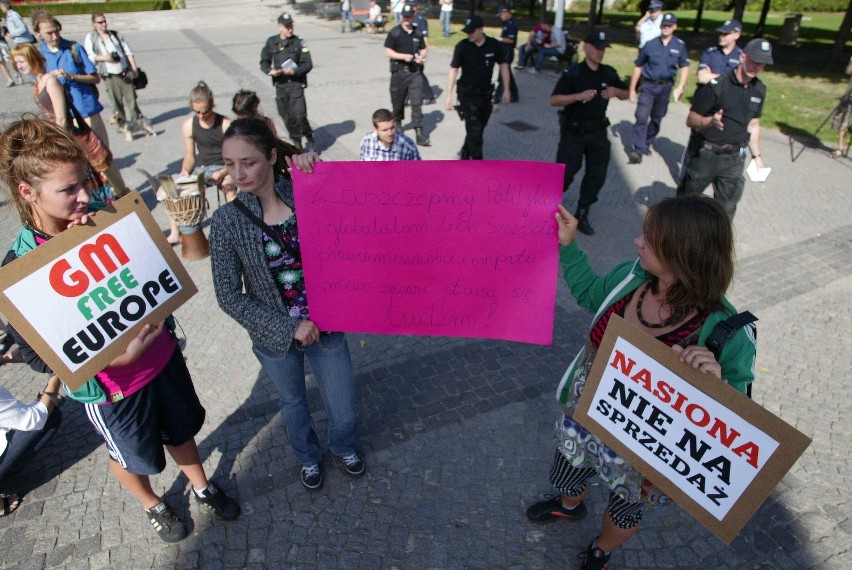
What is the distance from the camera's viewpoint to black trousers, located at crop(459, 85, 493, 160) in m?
7.11

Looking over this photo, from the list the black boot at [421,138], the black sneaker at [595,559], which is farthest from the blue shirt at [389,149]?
the black boot at [421,138]

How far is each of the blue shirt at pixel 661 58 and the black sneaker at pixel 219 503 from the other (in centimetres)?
810

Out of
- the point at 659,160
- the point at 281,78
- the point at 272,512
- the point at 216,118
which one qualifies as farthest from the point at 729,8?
the point at 272,512

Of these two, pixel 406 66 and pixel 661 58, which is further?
pixel 406 66

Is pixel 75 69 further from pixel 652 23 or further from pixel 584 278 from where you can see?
pixel 652 23

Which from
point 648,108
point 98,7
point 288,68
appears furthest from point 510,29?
point 98,7

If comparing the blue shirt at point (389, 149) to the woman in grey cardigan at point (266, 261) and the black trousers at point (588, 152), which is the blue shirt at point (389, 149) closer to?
the black trousers at point (588, 152)

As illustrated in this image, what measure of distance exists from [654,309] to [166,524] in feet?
8.80

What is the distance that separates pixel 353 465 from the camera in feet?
10.3

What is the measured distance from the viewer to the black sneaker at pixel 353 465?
3135mm

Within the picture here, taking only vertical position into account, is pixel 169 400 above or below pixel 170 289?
below

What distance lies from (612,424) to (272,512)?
199 cm

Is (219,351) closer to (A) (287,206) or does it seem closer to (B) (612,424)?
(A) (287,206)

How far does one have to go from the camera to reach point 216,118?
5344 millimetres
